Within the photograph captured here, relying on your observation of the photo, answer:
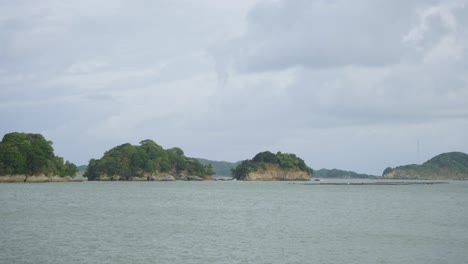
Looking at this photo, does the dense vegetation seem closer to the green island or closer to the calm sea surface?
the green island

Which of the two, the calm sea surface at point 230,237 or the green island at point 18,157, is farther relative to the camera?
the green island at point 18,157

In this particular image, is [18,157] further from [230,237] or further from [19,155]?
[230,237]

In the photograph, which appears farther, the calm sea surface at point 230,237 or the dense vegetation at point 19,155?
the dense vegetation at point 19,155

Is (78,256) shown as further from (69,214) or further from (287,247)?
(69,214)

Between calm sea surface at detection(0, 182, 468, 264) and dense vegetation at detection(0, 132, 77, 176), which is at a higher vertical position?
dense vegetation at detection(0, 132, 77, 176)

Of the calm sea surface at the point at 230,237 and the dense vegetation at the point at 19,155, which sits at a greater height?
the dense vegetation at the point at 19,155

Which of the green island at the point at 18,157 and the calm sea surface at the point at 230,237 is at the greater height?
the green island at the point at 18,157

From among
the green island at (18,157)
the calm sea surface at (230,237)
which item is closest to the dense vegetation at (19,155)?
the green island at (18,157)

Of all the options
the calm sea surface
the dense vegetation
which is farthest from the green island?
the calm sea surface

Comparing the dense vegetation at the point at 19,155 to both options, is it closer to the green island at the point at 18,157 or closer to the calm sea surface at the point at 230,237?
the green island at the point at 18,157

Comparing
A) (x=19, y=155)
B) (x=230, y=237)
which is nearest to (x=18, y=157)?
(x=19, y=155)

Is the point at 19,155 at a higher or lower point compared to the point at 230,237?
higher

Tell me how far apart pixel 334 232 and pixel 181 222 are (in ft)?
64.9

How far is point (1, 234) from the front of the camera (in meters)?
50.2
